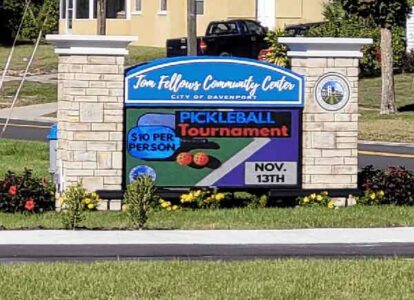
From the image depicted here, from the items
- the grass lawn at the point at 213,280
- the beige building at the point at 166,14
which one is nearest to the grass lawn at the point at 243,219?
the grass lawn at the point at 213,280

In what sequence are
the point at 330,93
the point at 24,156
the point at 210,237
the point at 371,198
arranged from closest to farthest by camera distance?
the point at 210,237 < the point at 371,198 < the point at 330,93 < the point at 24,156

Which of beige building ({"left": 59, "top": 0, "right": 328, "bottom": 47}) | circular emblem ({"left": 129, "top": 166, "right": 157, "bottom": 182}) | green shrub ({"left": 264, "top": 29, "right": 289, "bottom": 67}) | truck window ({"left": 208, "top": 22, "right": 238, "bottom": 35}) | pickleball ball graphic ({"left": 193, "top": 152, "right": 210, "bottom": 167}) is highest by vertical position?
beige building ({"left": 59, "top": 0, "right": 328, "bottom": 47})

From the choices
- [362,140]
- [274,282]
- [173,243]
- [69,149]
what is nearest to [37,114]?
[362,140]

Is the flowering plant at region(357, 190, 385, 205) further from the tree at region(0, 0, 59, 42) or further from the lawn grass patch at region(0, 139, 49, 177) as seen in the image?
the tree at region(0, 0, 59, 42)

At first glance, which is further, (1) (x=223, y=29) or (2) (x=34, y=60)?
(2) (x=34, y=60)

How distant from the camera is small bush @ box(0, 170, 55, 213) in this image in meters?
14.6

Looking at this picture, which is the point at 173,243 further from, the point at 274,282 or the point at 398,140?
the point at 398,140

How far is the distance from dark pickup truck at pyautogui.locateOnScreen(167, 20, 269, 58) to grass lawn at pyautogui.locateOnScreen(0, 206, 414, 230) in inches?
997

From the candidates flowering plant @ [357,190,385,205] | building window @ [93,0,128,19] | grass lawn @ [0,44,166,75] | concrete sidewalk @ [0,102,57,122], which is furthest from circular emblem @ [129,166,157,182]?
building window @ [93,0,128,19]

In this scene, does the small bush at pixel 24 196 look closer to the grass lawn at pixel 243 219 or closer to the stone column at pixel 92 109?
the grass lawn at pixel 243 219

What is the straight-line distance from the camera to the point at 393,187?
15594 millimetres

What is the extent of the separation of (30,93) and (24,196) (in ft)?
84.8

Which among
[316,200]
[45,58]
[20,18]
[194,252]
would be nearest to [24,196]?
[194,252]

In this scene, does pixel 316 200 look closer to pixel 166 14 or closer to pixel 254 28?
pixel 254 28
